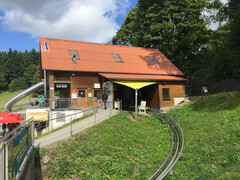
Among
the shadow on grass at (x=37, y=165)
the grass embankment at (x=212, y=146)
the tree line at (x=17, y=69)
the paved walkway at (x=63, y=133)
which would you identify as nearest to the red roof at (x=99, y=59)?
the paved walkway at (x=63, y=133)

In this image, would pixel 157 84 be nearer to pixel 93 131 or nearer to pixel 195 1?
pixel 93 131

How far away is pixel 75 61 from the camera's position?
18375mm

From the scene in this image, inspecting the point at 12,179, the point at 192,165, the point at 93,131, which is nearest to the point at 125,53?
the point at 93,131

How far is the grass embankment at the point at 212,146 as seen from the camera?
240 inches

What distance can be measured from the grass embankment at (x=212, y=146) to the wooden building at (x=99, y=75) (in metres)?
6.33

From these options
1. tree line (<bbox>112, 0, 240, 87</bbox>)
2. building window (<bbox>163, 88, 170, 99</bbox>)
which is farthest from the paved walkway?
tree line (<bbox>112, 0, 240, 87</bbox>)

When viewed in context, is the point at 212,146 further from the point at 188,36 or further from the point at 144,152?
the point at 188,36

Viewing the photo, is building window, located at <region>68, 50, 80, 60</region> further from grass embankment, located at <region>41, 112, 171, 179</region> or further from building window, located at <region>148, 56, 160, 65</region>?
grass embankment, located at <region>41, 112, 171, 179</region>

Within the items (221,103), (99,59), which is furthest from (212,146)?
(99,59)

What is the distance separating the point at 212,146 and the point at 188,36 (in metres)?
19.5

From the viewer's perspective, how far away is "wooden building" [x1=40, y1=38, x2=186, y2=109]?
54.8 ft

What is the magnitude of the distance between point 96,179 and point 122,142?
2.90m

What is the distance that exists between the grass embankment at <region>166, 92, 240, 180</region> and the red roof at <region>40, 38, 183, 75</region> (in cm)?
976

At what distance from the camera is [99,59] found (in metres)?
20.2
